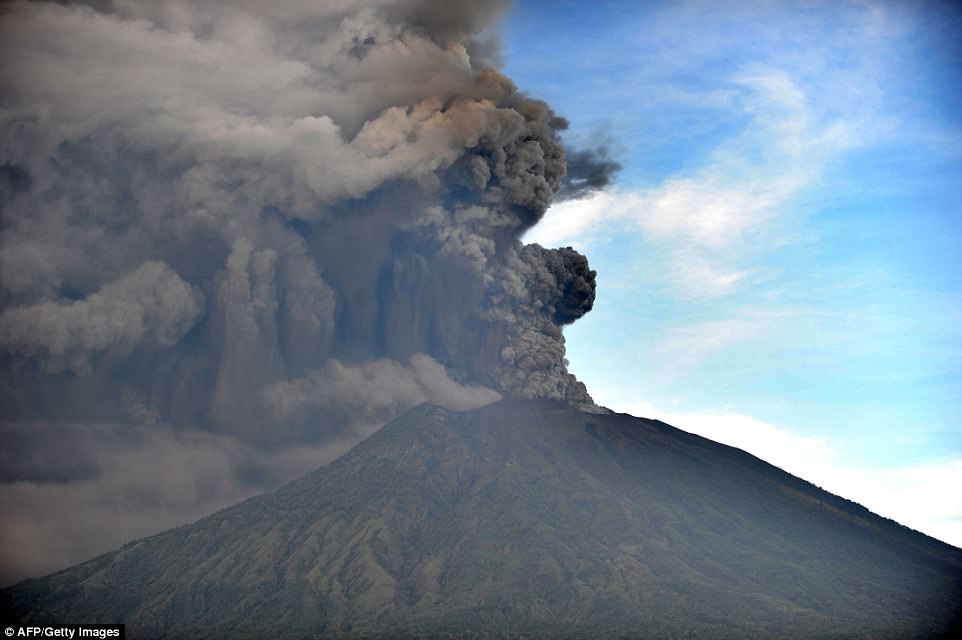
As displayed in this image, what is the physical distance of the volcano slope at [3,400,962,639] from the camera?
117 m

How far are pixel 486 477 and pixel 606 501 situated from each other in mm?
14813

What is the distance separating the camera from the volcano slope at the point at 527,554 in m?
117

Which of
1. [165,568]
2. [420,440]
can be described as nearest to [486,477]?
[420,440]

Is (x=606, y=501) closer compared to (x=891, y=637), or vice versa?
(x=891, y=637)

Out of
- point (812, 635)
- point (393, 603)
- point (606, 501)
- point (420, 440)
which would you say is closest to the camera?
point (812, 635)

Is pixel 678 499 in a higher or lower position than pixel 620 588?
higher

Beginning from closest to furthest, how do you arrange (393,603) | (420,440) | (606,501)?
(393,603), (606,501), (420,440)

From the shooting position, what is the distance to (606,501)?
140375 millimetres

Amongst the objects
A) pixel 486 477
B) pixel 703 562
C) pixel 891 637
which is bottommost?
pixel 891 637

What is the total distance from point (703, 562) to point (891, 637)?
2458cm

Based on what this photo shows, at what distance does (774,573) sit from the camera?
130 m

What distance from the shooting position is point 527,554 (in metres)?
128

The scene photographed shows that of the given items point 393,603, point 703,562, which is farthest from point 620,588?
point 393,603

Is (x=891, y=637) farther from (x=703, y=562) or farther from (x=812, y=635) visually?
(x=703, y=562)
